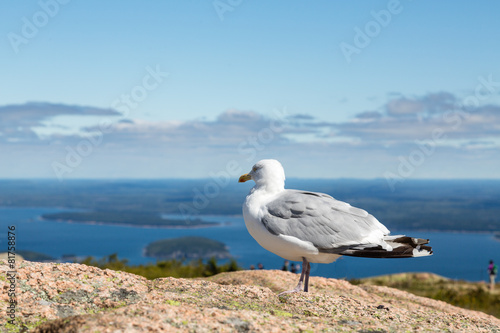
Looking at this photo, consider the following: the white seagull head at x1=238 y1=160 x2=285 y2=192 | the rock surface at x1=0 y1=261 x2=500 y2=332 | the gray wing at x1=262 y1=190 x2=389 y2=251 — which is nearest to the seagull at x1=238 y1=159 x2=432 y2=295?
the gray wing at x1=262 y1=190 x2=389 y2=251

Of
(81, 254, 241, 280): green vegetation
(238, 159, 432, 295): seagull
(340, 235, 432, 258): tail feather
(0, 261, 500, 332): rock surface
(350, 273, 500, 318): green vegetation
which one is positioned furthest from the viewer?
(350, 273, 500, 318): green vegetation

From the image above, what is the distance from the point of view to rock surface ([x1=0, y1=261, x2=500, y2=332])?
4910 millimetres

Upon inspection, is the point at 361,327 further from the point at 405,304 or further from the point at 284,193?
the point at 405,304

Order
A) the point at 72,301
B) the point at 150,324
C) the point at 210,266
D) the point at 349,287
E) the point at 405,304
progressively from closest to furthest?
1. the point at 150,324
2. the point at 72,301
3. the point at 405,304
4. the point at 349,287
5. the point at 210,266

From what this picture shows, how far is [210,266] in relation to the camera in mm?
21781

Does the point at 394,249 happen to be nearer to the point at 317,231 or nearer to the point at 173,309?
the point at 317,231

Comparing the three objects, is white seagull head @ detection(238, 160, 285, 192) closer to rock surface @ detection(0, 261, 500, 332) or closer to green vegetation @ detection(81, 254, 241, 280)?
rock surface @ detection(0, 261, 500, 332)

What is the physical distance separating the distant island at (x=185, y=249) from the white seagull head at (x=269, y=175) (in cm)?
16945

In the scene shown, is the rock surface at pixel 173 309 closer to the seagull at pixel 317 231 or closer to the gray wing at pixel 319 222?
the seagull at pixel 317 231

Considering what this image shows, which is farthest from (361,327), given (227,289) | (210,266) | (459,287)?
(459,287)

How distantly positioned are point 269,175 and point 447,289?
2289cm

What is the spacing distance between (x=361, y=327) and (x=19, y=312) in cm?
404

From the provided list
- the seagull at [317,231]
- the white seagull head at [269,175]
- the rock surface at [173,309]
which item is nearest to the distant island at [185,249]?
the white seagull head at [269,175]

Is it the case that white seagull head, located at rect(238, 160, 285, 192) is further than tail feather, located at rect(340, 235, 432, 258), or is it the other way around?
white seagull head, located at rect(238, 160, 285, 192)
